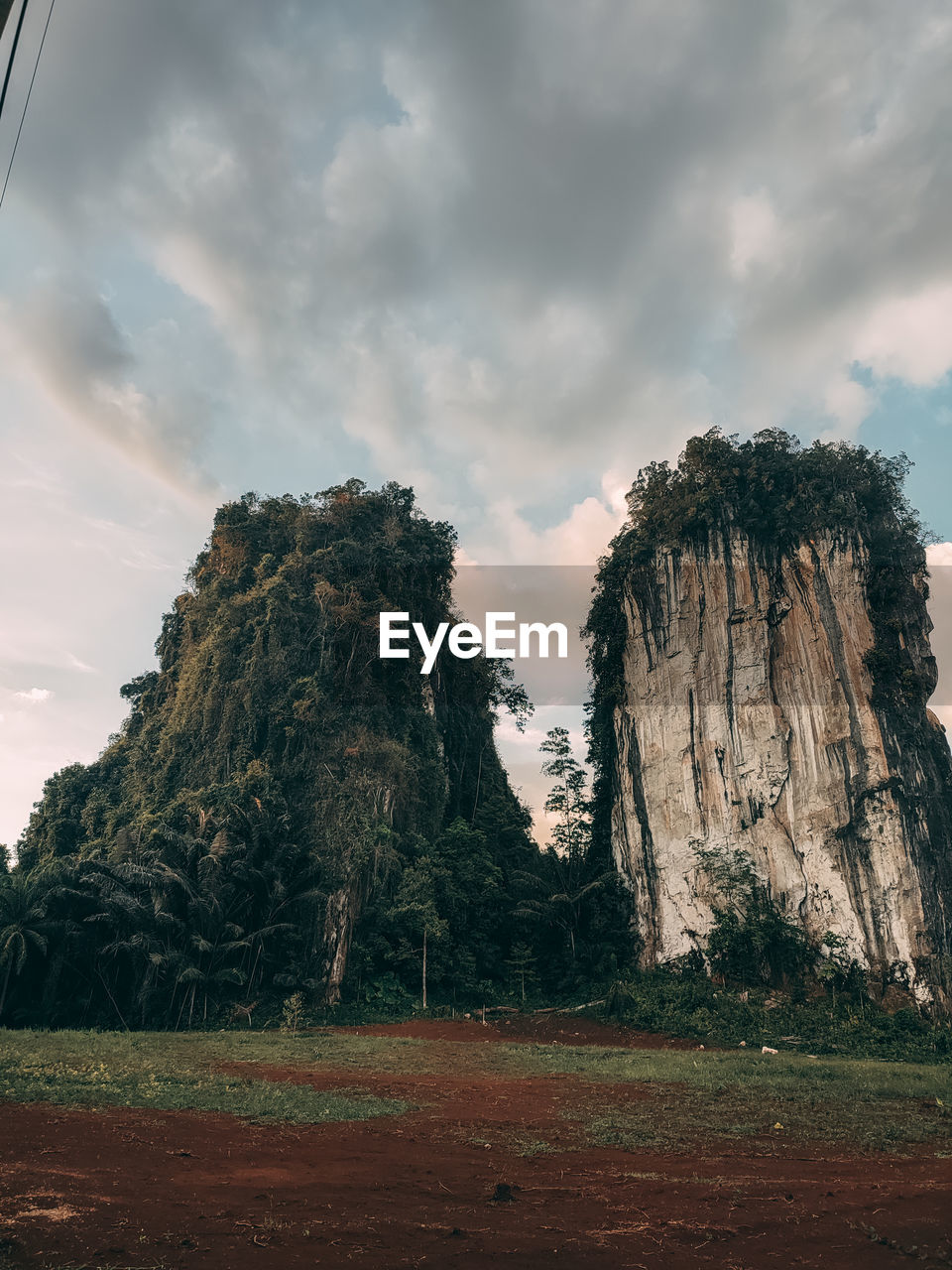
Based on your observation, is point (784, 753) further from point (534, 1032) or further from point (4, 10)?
point (4, 10)

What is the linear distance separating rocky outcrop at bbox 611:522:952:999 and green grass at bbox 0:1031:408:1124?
57.1 feet

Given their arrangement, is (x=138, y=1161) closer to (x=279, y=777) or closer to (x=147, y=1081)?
(x=147, y=1081)

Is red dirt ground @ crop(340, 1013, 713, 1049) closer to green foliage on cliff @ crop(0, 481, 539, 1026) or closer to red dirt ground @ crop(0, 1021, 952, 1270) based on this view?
green foliage on cliff @ crop(0, 481, 539, 1026)

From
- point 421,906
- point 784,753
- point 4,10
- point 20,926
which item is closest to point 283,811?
point 421,906

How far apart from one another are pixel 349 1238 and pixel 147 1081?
688 centimetres

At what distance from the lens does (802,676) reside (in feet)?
84.0

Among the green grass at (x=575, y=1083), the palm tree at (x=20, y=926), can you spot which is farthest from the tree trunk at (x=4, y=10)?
the palm tree at (x=20, y=926)

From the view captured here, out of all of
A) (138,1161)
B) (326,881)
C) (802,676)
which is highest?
(802,676)

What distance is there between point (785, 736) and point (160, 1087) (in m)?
21.5

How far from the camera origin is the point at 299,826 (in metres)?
26.1

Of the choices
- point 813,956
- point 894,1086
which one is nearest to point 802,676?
point 813,956

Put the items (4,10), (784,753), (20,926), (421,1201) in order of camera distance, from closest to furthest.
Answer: (4,10)
(421,1201)
(20,926)
(784,753)

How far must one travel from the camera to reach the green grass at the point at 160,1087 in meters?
8.63

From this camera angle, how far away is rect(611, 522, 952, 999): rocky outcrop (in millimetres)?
22359
